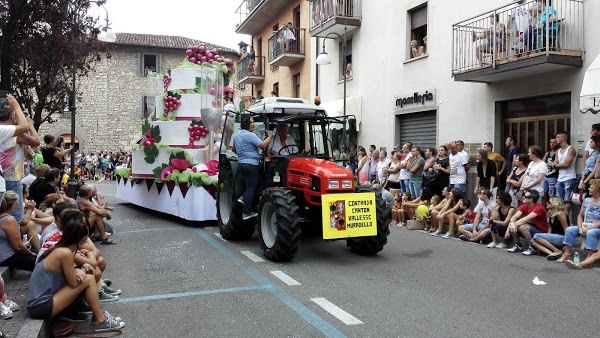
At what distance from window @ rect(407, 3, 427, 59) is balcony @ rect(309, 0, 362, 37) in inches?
125

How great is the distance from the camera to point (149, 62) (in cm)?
4347

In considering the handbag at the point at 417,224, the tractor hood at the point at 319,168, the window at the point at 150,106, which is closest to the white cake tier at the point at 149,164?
the window at the point at 150,106

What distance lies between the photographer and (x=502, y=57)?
12266 mm

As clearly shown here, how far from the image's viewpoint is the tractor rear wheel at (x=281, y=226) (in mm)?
7582

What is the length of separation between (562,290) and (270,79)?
24618 mm

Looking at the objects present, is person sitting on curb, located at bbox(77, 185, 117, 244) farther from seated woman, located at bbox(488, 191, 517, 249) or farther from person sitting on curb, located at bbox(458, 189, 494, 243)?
seated woman, located at bbox(488, 191, 517, 249)

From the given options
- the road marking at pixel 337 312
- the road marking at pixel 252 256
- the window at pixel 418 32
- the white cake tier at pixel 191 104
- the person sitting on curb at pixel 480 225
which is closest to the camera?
the road marking at pixel 337 312

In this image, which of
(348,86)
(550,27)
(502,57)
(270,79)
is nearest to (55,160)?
(502,57)

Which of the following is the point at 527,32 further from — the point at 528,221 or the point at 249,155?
the point at 249,155

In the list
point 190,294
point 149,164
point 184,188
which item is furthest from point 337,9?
point 190,294

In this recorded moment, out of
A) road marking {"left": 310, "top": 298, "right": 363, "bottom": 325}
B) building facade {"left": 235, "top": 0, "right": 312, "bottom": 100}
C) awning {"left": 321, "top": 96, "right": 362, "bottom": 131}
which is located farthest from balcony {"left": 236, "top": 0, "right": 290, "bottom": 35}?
road marking {"left": 310, "top": 298, "right": 363, "bottom": 325}

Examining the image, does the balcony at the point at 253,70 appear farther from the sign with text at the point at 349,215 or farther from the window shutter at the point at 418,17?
the sign with text at the point at 349,215

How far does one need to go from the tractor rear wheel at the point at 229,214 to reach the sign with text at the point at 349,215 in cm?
187

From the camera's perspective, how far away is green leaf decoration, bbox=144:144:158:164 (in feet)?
43.5
